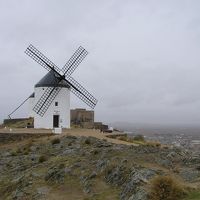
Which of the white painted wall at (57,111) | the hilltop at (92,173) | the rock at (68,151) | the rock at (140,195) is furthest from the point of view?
the white painted wall at (57,111)

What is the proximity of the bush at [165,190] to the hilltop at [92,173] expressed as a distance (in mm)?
283

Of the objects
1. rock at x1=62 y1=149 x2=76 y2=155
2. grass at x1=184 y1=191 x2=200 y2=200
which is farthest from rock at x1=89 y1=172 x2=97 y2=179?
rock at x1=62 y1=149 x2=76 y2=155

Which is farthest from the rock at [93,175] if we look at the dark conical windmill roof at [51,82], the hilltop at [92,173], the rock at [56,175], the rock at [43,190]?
the dark conical windmill roof at [51,82]

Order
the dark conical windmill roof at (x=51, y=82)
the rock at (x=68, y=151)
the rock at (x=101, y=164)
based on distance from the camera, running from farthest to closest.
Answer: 1. the dark conical windmill roof at (x=51, y=82)
2. the rock at (x=68, y=151)
3. the rock at (x=101, y=164)

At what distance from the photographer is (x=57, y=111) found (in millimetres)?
51500

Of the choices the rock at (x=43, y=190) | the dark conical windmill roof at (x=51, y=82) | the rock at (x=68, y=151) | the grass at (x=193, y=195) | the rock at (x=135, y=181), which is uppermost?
the dark conical windmill roof at (x=51, y=82)

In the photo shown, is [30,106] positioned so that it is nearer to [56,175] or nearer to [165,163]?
[56,175]

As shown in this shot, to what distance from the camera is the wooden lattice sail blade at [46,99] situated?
5094 centimetres

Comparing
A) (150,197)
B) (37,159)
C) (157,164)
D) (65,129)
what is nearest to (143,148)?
(157,164)

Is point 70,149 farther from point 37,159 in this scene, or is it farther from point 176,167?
point 176,167

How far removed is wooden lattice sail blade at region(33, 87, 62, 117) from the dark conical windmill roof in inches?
17.4

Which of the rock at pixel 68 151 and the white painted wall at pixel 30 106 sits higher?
the white painted wall at pixel 30 106

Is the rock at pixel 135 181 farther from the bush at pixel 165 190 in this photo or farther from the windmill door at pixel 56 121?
the windmill door at pixel 56 121

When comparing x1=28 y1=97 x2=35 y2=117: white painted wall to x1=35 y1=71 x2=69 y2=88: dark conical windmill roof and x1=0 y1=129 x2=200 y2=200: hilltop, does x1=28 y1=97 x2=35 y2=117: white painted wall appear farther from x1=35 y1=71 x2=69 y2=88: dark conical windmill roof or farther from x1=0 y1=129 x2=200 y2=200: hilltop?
x1=0 y1=129 x2=200 y2=200: hilltop
